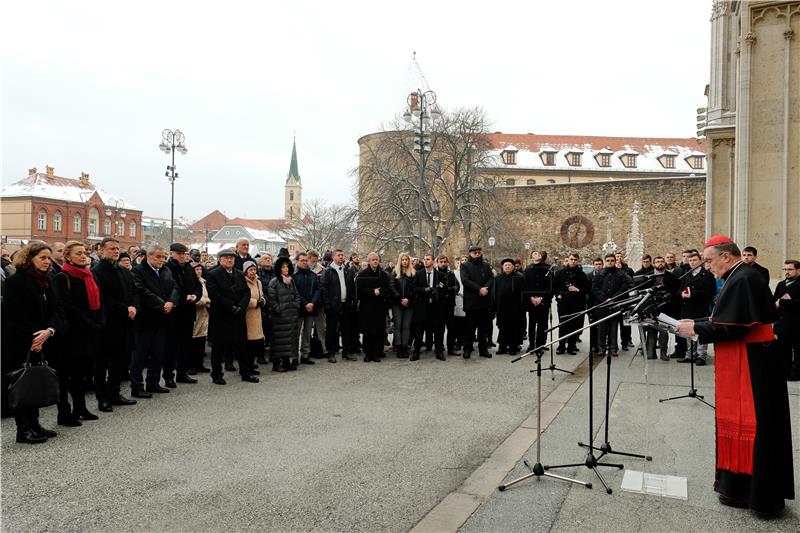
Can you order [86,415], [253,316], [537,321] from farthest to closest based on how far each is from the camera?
[537,321] < [253,316] < [86,415]

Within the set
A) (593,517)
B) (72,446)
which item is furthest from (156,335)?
(593,517)

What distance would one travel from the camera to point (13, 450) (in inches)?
222

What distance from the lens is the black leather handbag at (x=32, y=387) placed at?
5.56m

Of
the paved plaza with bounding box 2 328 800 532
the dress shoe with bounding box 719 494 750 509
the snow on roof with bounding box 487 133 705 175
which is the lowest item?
the paved plaza with bounding box 2 328 800 532

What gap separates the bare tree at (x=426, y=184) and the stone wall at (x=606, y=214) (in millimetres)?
7630

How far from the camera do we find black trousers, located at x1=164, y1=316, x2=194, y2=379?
8.70 meters

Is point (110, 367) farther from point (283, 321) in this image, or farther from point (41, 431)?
point (283, 321)

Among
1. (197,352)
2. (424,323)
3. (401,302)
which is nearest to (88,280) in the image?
(197,352)

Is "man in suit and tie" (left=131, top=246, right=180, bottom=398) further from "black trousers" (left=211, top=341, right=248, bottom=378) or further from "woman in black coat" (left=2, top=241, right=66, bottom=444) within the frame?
"woman in black coat" (left=2, top=241, right=66, bottom=444)

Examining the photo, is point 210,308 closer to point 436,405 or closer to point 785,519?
point 436,405

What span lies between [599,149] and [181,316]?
3227 inches

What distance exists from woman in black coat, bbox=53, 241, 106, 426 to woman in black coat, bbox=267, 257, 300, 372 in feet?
11.0

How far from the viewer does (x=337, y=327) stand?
1148 cm

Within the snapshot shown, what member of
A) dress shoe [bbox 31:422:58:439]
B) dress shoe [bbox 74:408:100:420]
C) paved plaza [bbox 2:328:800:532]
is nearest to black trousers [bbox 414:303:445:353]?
paved plaza [bbox 2:328:800:532]
